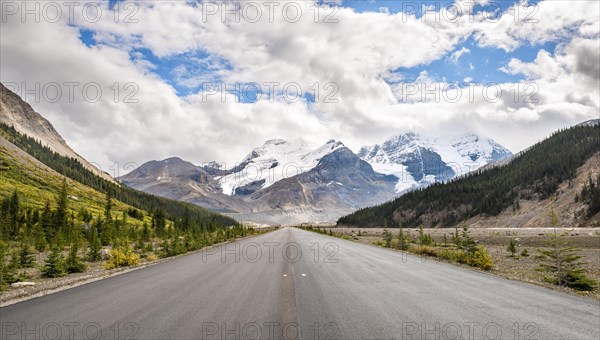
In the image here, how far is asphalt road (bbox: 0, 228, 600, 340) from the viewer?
7.30 metres

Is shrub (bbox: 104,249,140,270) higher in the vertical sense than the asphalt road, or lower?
lower

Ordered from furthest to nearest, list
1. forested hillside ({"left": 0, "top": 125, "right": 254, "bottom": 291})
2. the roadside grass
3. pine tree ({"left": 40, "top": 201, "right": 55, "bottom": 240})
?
pine tree ({"left": 40, "top": 201, "right": 55, "bottom": 240}), forested hillside ({"left": 0, "top": 125, "right": 254, "bottom": 291}), the roadside grass

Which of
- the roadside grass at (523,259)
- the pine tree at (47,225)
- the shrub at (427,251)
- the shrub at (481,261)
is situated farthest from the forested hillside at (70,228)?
the shrub at (427,251)

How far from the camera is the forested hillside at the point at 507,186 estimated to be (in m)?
113

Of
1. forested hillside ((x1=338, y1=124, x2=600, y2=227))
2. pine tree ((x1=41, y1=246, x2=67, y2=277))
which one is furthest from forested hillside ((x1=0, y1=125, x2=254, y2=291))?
forested hillside ((x1=338, y1=124, x2=600, y2=227))

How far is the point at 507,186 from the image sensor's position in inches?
4877

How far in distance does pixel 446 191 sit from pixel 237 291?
148 m

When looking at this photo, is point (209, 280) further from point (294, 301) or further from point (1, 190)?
point (1, 190)

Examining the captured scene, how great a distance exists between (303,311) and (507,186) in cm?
13277

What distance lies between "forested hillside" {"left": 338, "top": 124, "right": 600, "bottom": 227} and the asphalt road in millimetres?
81895

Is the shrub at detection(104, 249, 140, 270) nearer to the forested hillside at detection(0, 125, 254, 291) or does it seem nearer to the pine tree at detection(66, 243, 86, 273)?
the forested hillside at detection(0, 125, 254, 291)

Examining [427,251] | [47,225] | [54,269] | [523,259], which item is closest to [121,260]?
[54,269]

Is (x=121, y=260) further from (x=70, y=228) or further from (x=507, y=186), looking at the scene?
(x=507, y=186)

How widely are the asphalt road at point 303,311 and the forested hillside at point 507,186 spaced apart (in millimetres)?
81895
